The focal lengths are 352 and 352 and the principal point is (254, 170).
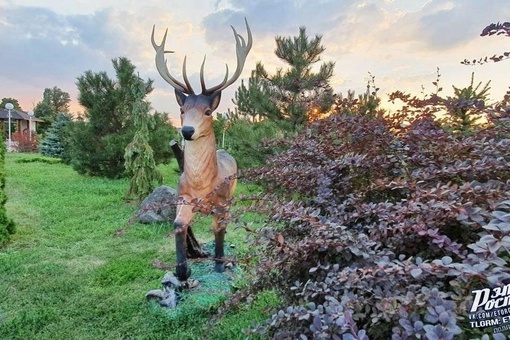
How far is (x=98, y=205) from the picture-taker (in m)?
5.54

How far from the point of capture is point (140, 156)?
19.4ft

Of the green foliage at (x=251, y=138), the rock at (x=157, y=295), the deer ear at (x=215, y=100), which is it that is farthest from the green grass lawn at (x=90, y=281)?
the green foliage at (x=251, y=138)

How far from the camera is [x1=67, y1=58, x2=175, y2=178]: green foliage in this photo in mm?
8422

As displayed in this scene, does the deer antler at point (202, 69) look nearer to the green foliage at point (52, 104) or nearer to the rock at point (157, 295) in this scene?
the rock at point (157, 295)

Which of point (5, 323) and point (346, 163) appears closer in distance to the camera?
point (346, 163)

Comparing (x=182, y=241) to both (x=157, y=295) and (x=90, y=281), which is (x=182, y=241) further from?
(x=90, y=281)

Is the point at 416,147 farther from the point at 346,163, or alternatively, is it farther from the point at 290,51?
the point at 290,51

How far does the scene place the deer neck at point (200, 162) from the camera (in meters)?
2.20

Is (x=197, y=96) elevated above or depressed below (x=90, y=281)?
above

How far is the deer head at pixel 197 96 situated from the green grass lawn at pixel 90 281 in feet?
2.27

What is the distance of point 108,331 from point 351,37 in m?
3.41

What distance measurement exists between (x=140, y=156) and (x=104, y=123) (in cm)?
331

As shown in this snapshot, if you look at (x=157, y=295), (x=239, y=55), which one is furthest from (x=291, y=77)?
(x=157, y=295)

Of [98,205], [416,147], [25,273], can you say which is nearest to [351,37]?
[416,147]
